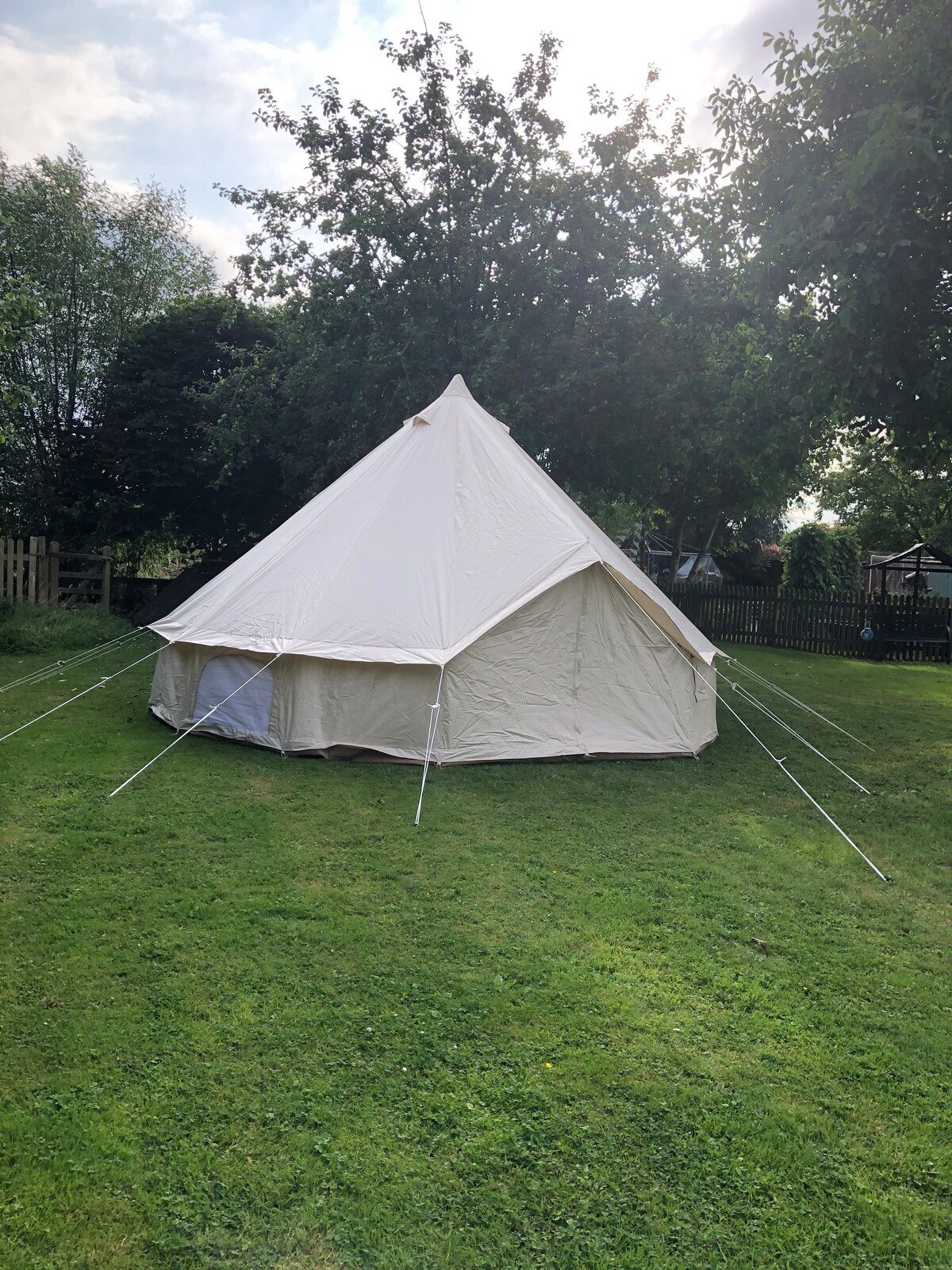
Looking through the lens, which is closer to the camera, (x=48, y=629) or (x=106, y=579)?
(x=48, y=629)

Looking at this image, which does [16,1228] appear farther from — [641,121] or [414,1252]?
[641,121]

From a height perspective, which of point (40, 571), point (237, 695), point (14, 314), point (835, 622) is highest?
point (14, 314)

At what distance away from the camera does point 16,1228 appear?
7.66 ft

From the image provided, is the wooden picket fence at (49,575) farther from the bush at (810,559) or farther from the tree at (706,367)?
the bush at (810,559)

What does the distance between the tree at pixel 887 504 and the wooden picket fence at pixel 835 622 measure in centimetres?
1378

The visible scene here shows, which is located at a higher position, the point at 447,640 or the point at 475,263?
the point at 475,263

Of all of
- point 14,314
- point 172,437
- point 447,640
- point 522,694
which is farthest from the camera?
point 172,437

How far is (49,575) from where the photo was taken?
637 inches

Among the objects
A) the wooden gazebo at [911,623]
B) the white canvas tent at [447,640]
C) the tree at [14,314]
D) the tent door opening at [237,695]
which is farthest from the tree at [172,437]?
the wooden gazebo at [911,623]

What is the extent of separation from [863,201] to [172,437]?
15.4 meters

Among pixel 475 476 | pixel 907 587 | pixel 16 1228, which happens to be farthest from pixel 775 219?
pixel 907 587

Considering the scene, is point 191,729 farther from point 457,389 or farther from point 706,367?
point 706,367

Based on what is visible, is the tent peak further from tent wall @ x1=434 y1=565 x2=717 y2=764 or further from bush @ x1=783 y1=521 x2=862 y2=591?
bush @ x1=783 y1=521 x2=862 y2=591

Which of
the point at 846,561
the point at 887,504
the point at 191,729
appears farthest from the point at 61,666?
the point at 887,504
